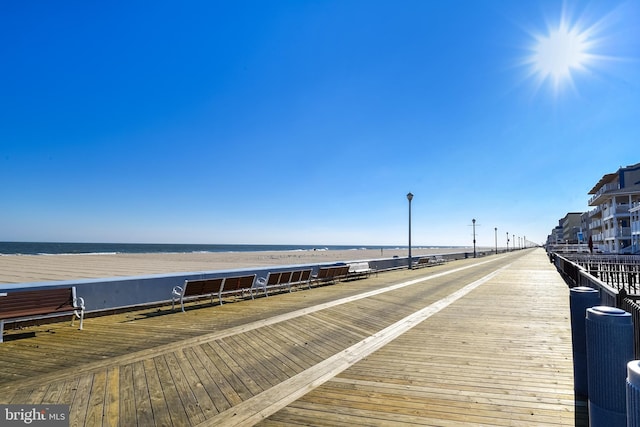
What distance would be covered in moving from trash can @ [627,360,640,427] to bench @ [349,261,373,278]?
1677 cm

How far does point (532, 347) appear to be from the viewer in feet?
20.3

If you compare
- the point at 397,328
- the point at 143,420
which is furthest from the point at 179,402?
the point at 397,328

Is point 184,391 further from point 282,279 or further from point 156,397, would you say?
point 282,279

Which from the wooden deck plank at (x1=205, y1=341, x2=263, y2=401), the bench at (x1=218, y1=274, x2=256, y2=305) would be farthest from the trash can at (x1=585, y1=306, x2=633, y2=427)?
the bench at (x1=218, y1=274, x2=256, y2=305)

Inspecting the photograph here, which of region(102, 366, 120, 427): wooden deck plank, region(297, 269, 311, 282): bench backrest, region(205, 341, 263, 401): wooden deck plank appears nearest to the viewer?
region(102, 366, 120, 427): wooden deck plank

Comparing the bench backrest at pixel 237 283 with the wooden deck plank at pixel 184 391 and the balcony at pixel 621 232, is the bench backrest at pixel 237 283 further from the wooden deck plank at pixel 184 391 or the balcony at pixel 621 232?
the balcony at pixel 621 232

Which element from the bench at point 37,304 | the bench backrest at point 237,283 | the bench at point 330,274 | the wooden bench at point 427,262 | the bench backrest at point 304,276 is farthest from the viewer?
the wooden bench at point 427,262

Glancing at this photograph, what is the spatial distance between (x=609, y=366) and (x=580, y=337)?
5.64 ft

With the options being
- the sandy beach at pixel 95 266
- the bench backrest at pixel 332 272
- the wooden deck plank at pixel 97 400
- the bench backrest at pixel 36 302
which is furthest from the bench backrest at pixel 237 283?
the sandy beach at pixel 95 266

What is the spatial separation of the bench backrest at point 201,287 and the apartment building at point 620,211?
42.8 meters

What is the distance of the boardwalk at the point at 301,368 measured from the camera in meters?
3.78

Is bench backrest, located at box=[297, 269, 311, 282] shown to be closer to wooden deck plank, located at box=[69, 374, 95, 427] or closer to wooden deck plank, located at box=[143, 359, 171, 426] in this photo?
wooden deck plank, located at box=[143, 359, 171, 426]

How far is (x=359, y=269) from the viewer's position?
19953 millimetres

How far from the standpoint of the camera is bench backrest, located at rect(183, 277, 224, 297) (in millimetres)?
9695
